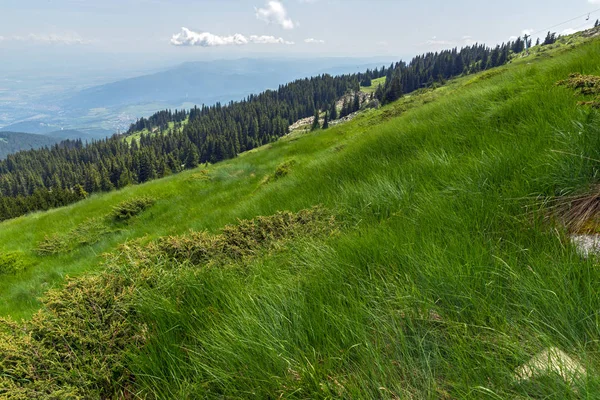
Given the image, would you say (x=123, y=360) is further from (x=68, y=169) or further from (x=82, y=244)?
(x=68, y=169)

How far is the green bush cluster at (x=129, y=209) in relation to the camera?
12.9 meters

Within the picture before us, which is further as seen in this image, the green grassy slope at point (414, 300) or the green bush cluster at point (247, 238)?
the green bush cluster at point (247, 238)

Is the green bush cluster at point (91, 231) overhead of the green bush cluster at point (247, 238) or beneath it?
beneath

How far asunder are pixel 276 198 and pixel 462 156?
12.5ft

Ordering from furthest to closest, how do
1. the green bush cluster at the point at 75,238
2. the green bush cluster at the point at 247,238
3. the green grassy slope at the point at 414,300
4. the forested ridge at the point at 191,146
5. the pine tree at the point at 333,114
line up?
the pine tree at the point at 333,114
the forested ridge at the point at 191,146
the green bush cluster at the point at 75,238
the green bush cluster at the point at 247,238
the green grassy slope at the point at 414,300

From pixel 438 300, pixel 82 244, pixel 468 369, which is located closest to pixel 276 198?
pixel 438 300

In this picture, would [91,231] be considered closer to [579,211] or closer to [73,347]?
[73,347]

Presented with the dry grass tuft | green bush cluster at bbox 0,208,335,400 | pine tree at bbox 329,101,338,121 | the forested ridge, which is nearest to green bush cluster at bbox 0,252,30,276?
green bush cluster at bbox 0,208,335,400

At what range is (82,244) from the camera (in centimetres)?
1091

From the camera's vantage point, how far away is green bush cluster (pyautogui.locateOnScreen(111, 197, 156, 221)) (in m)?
12.9

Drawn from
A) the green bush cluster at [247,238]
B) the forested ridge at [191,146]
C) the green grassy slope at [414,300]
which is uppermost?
the green grassy slope at [414,300]

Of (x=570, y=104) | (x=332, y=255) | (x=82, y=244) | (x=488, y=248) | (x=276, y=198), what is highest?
(x=570, y=104)

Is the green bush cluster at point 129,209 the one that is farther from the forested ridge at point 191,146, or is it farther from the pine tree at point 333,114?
the pine tree at point 333,114

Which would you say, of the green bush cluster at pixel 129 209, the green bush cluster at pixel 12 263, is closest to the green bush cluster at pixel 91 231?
the green bush cluster at pixel 129 209
